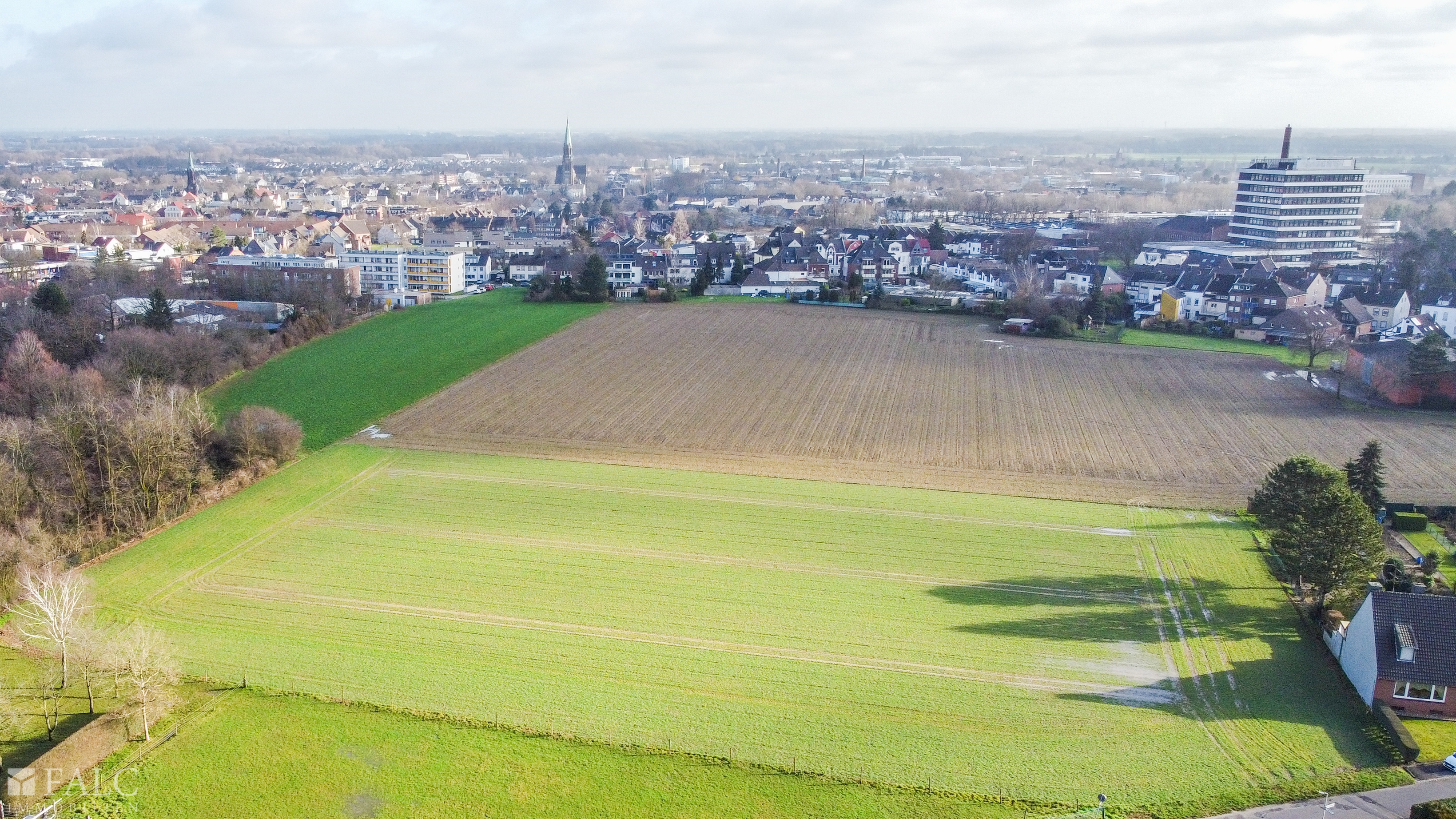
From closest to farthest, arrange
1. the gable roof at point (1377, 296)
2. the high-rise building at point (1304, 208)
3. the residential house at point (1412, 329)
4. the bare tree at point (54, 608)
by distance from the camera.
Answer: the bare tree at point (54, 608) < the residential house at point (1412, 329) < the gable roof at point (1377, 296) < the high-rise building at point (1304, 208)

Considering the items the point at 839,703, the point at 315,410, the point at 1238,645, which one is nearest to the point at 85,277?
the point at 315,410

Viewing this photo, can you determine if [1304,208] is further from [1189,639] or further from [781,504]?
[1189,639]

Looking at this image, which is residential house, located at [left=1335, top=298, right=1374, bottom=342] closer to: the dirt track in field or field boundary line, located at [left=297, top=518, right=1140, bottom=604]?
the dirt track in field

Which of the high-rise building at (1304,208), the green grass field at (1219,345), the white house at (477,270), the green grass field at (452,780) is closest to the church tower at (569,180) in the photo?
the white house at (477,270)

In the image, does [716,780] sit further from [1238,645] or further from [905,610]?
[1238,645]

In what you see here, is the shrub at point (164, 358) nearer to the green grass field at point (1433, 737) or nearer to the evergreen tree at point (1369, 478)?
the green grass field at point (1433, 737)

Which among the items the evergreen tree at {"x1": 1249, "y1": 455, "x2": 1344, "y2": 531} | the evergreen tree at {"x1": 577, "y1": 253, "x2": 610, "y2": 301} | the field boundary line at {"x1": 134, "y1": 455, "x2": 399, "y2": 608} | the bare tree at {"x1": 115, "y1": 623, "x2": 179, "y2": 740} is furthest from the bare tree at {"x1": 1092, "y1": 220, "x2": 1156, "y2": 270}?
the bare tree at {"x1": 115, "y1": 623, "x2": 179, "y2": 740}
